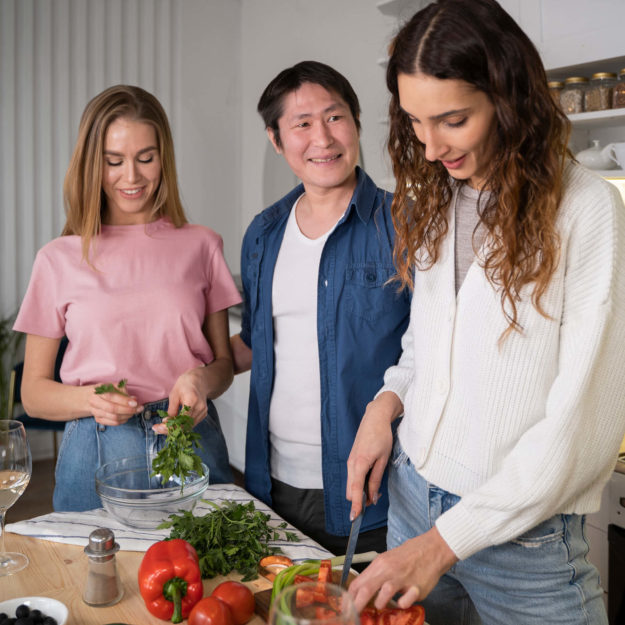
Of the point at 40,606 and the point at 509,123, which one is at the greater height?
the point at 509,123

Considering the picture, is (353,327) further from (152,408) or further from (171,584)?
(171,584)

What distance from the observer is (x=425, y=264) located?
123 cm

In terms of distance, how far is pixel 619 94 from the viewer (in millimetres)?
2242

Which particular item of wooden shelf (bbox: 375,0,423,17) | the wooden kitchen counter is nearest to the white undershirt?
the wooden kitchen counter

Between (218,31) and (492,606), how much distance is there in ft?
14.8

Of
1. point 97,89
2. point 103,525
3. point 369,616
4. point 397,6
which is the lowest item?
point 103,525

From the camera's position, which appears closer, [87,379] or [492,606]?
[492,606]

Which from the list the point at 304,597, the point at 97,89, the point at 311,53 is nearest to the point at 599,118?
the point at 304,597

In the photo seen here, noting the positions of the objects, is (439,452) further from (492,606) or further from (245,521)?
(245,521)

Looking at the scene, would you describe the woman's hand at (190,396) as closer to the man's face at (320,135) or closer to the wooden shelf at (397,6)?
the man's face at (320,135)

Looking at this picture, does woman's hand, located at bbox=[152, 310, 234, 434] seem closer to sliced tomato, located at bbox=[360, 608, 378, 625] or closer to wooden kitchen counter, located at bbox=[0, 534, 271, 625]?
wooden kitchen counter, located at bbox=[0, 534, 271, 625]

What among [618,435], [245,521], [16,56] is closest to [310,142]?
[245,521]

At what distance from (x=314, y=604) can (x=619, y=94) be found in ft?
6.83

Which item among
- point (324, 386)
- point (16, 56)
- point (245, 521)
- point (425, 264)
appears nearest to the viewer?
point (425, 264)
